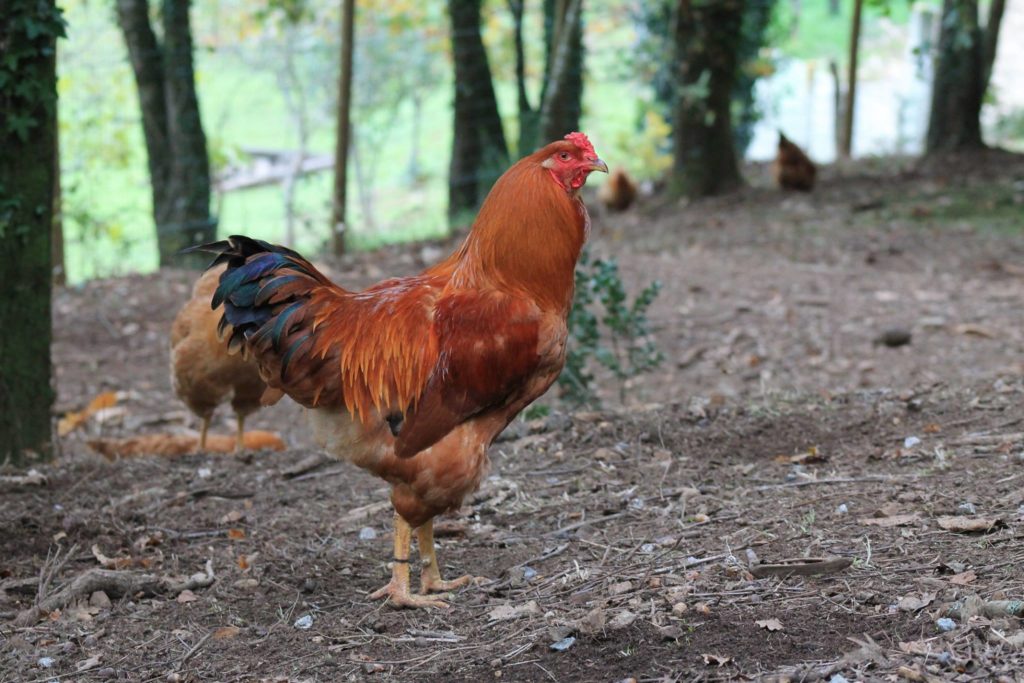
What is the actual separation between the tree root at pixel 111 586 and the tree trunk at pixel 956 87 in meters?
11.7

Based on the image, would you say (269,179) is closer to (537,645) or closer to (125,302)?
(125,302)

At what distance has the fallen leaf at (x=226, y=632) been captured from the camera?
12.7ft

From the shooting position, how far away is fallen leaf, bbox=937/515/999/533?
383 centimetres

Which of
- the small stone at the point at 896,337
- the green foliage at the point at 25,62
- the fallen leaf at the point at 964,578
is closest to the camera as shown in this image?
the fallen leaf at the point at 964,578

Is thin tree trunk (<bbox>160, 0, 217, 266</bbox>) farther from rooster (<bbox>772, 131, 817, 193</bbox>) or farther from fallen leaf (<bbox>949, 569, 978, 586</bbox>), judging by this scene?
fallen leaf (<bbox>949, 569, 978, 586</bbox>)

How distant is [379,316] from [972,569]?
2300 mm

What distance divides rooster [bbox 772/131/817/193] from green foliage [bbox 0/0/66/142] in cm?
937

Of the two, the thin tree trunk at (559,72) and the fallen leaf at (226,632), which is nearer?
the fallen leaf at (226,632)

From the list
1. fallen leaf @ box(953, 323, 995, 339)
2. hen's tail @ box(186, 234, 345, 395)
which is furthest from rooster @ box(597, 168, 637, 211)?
hen's tail @ box(186, 234, 345, 395)

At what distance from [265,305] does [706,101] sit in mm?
9784

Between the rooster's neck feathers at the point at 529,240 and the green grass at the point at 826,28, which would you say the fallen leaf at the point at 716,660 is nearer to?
the rooster's neck feathers at the point at 529,240

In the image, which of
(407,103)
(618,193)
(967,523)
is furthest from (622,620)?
(407,103)

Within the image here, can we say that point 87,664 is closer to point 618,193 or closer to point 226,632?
point 226,632

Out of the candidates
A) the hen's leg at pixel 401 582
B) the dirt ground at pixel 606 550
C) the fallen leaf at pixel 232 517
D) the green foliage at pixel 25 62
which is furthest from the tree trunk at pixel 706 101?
the hen's leg at pixel 401 582
